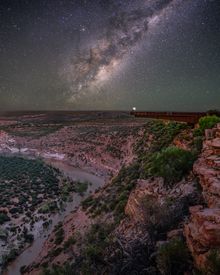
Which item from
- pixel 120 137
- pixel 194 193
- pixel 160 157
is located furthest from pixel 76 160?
pixel 194 193

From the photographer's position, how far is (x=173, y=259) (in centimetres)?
989

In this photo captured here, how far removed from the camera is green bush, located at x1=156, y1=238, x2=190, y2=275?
969cm

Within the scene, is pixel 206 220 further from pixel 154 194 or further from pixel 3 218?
pixel 3 218

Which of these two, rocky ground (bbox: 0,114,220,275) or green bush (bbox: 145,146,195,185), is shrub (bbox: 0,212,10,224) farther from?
green bush (bbox: 145,146,195,185)

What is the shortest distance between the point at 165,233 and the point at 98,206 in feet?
40.6

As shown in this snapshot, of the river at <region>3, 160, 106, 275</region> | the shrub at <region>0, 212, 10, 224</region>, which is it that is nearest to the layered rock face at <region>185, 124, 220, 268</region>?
the river at <region>3, 160, 106, 275</region>

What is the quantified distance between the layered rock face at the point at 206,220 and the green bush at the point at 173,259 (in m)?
0.30

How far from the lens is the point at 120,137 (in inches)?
2623

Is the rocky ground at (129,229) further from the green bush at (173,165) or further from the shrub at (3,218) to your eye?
the shrub at (3,218)

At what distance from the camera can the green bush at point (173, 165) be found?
15.4 metres

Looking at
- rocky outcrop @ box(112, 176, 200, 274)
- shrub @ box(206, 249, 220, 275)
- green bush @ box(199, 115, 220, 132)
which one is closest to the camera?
shrub @ box(206, 249, 220, 275)

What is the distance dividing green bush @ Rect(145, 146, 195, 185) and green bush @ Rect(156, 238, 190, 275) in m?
5.50

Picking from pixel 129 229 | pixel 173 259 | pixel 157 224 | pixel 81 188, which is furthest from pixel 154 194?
pixel 81 188

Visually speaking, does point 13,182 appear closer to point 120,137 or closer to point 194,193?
point 120,137
